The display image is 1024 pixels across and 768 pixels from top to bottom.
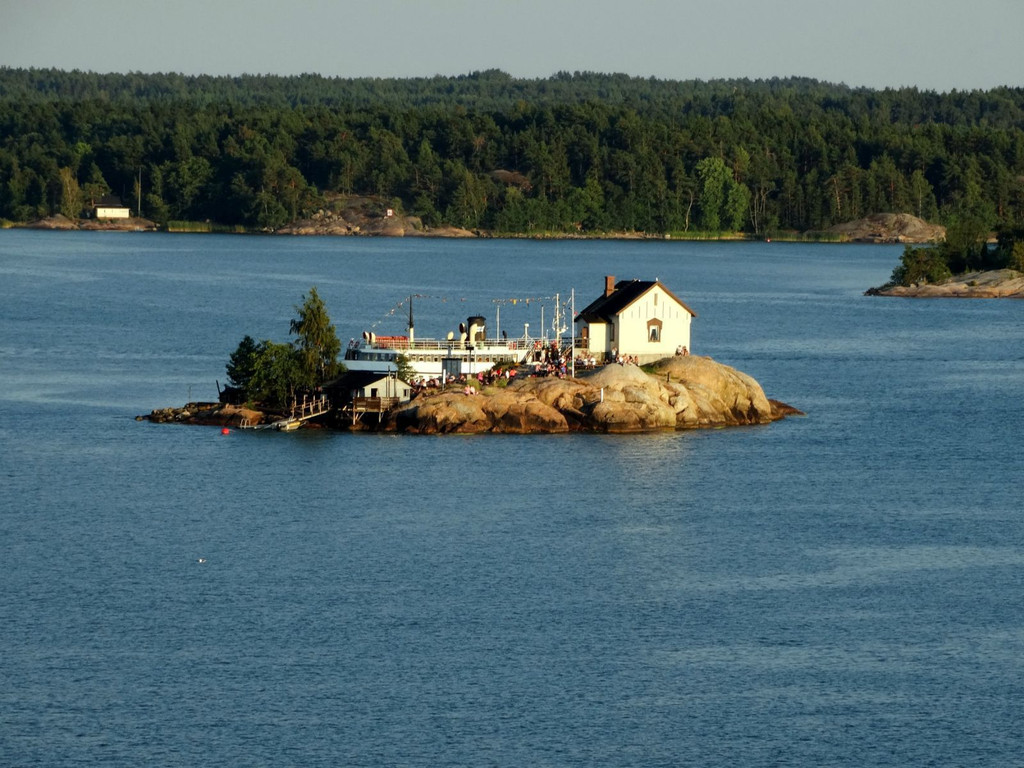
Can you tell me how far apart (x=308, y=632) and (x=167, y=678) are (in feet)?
18.3

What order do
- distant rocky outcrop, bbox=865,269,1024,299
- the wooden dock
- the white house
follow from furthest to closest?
distant rocky outcrop, bbox=865,269,1024,299
the white house
the wooden dock

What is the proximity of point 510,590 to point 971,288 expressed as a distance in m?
131

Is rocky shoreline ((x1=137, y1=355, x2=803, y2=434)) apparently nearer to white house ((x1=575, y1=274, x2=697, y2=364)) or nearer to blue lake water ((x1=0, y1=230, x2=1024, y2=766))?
blue lake water ((x1=0, y1=230, x2=1024, y2=766))

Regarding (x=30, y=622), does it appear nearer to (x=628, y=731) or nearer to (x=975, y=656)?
(x=628, y=731)

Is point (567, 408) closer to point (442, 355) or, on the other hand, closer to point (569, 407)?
point (569, 407)

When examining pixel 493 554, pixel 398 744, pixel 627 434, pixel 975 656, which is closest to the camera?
pixel 398 744

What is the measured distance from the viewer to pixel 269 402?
87000mm

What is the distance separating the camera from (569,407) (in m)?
83.4

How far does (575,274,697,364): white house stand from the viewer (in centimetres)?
9056

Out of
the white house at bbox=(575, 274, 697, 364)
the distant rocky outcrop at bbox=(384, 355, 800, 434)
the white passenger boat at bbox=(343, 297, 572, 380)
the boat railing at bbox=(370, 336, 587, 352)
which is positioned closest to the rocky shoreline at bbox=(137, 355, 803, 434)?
the distant rocky outcrop at bbox=(384, 355, 800, 434)

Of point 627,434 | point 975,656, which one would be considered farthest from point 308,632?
point 627,434

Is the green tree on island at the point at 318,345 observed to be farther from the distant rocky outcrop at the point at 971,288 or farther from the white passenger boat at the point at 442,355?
the distant rocky outcrop at the point at 971,288

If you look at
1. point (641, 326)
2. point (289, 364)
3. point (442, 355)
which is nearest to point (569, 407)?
point (442, 355)

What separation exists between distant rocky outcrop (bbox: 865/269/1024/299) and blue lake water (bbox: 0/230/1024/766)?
7739cm
